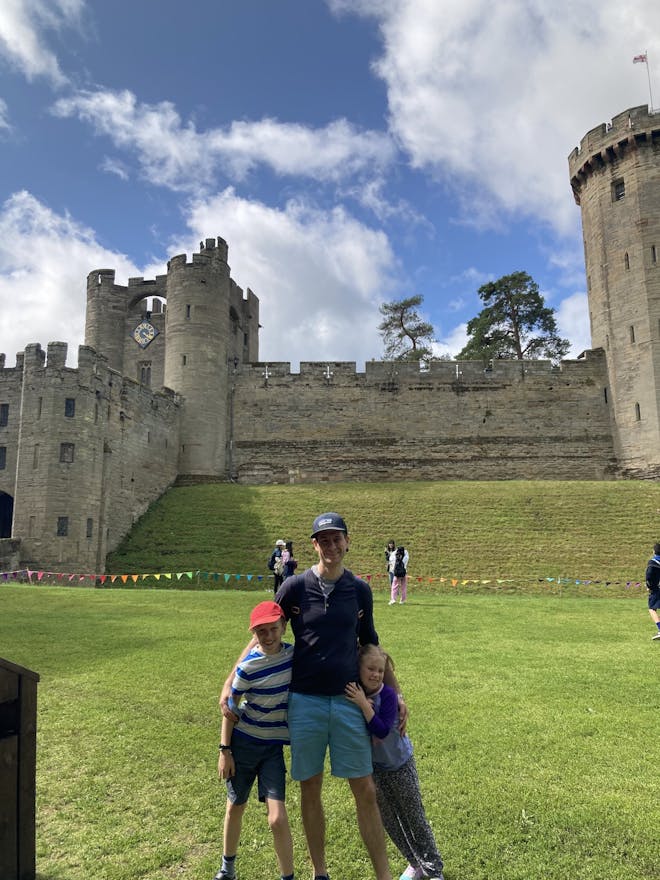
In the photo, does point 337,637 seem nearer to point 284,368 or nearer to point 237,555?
point 237,555

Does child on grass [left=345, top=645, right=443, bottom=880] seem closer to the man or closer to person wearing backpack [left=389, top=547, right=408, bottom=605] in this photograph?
the man

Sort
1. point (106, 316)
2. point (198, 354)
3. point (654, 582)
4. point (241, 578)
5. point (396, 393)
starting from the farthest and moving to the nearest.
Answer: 1. point (106, 316)
2. point (396, 393)
3. point (198, 354)
4. point (241, 578)
5. point (654, 582)

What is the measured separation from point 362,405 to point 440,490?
950 centimetres

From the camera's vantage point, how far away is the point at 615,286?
32438 mm

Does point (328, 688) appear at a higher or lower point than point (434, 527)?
lower

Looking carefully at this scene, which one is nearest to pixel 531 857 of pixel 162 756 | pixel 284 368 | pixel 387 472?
pixel 162 756

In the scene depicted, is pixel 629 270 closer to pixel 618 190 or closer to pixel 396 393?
pixel 618 190

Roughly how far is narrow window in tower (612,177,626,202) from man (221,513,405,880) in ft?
119

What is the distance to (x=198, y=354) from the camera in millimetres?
32438

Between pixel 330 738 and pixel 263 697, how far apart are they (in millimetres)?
436

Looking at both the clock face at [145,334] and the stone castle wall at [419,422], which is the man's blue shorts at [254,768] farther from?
the clock face at [145,334]

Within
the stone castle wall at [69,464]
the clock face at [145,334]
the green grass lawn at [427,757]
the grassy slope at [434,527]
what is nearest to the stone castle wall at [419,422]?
the grassy slope at [434,527]

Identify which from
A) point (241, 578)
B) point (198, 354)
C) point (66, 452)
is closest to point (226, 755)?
point (241, 578)

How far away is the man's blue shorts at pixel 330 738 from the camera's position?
10.3ft
